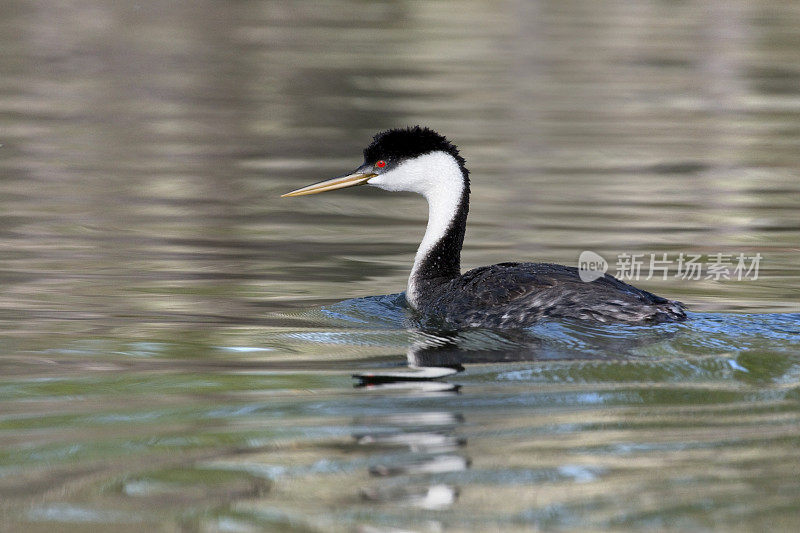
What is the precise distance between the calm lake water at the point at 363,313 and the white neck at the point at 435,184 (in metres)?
0.53

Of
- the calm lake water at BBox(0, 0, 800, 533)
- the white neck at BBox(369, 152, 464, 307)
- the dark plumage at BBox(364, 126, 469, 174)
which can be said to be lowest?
the calm lake water at BBox(0, 0, 800, 533)

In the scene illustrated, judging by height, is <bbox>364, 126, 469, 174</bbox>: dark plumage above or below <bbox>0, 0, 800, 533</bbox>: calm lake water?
above

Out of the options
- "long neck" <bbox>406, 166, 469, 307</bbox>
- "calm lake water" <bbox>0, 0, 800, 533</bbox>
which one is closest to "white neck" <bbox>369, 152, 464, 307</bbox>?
"long neck" <bbox>406, 166, 469, 307</bbox>

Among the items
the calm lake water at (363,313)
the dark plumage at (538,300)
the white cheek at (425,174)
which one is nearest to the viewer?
the calm lake water at (363,313)

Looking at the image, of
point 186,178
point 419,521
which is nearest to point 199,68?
point 186,178

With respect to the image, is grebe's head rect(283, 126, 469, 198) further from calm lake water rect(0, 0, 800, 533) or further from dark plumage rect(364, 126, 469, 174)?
calm lake water rect(0, 0, 800, 533)

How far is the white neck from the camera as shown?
30.1 feet

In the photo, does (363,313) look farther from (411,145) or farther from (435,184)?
(411,145)

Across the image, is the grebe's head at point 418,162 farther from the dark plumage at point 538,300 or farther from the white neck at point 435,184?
the dark plumage at point 538,300

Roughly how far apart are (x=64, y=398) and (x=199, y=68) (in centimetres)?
1899

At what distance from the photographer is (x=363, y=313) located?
864cm

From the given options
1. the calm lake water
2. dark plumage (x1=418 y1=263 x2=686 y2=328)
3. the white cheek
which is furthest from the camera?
the white cheek

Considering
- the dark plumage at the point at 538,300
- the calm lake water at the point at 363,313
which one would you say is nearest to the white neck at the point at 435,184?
the calm lake water at the point at 363,313

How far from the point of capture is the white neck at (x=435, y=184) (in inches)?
361
